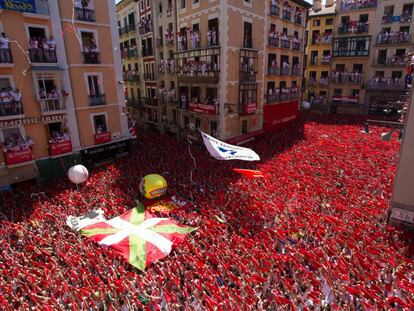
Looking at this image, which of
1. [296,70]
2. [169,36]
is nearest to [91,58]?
[169,36]

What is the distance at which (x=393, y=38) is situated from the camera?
33.2 metres

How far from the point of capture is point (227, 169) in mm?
18891

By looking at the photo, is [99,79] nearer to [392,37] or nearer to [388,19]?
[392,37]

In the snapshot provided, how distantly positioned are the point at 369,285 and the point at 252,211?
220 inches

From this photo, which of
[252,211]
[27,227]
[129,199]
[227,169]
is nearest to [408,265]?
[252,211]

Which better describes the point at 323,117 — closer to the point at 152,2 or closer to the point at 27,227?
the point at 152,2

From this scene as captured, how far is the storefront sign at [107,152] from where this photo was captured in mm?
20609

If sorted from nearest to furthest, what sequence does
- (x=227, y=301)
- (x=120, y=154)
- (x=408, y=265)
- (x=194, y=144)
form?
(x=227, y=301) < (x=408, y=265) < (x=120, y=154) < (x=194, y=144)

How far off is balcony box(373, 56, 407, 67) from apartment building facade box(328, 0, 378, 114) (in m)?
1.12

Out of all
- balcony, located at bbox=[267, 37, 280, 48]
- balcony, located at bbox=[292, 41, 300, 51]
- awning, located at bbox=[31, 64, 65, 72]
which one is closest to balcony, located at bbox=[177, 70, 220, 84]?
balcony, located at bbox=[267, 37, 280, 48]

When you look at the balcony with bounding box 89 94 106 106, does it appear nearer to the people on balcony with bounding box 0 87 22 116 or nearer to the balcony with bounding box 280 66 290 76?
the people on balcony with bounding box 0 87 22 116

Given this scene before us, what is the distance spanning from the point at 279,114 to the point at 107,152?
19225 mm

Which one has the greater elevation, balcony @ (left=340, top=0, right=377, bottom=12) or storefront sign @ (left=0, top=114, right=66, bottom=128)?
balcony @ (left=340, top=0, right=377, bottom=12)

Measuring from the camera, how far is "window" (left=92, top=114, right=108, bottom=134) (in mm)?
21078
